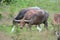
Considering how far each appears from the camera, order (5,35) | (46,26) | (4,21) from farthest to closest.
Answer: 1. (4,21)
2. (46,26)
3. (5,35)

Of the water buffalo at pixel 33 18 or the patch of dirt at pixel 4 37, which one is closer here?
the patch of dirt at pixel 4 37

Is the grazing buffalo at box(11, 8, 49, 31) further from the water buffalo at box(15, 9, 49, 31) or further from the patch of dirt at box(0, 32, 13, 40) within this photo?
the patch of dirt at box(0, 32, 13, 40)

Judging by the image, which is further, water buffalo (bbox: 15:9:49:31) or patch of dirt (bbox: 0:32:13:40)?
water buffalo (bbox: 15:9:49:31)

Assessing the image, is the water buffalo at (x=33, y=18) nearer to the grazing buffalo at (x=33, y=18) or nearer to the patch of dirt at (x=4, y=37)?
the grazing buffalo at (x=33, y=18)

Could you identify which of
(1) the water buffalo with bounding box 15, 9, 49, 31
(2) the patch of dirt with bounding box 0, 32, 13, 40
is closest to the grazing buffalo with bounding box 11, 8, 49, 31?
(1) the water buffalo with bounding box 15, 9, 49, 31

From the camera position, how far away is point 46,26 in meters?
17.2

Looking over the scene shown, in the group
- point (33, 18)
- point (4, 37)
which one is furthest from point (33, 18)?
point (4, 37)

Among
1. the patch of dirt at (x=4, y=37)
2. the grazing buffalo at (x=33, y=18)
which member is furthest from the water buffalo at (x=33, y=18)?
the patch of dirt at (x=4, y=37)

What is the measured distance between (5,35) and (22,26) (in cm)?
139

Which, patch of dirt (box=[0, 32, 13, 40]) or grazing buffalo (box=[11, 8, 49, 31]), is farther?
grazing buffalo (box=[11, 8, 49, 31])

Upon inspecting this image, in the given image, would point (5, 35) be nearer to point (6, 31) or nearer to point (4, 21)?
point (6, 31)

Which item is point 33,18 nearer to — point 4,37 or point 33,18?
point 33,18

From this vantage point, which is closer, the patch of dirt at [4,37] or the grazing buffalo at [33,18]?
the patch of dirt at [4,37]

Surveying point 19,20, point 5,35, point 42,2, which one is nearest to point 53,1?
point 42,2
